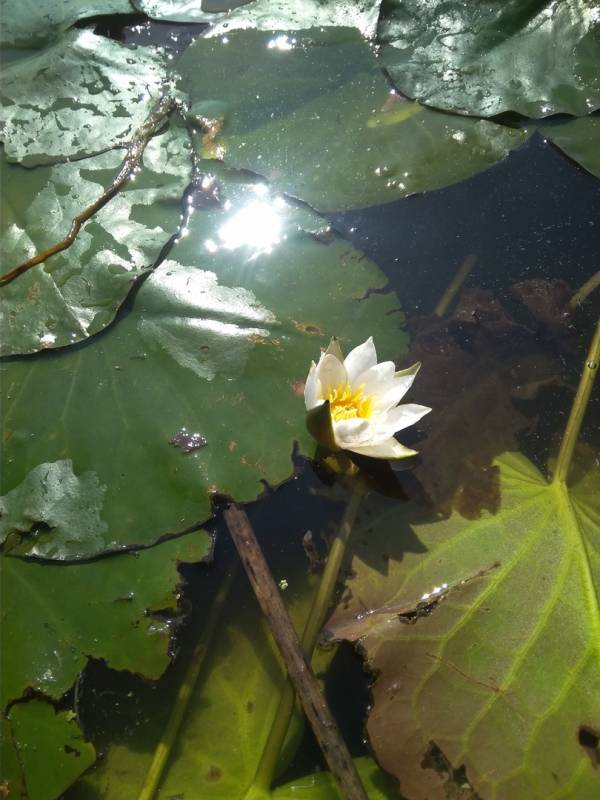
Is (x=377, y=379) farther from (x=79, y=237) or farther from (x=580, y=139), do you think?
(x=580, y=139)

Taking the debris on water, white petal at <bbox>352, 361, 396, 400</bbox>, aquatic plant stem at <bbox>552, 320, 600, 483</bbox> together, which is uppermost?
white petal at <bbox>352, 361, 396, 400</bbox>

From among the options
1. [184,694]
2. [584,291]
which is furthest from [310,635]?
[584,291]

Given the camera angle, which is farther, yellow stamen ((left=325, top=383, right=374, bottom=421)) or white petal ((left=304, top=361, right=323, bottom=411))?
yellow stamen ((left=325, top=383, right=374, bottom=421))

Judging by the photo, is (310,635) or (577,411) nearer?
(310,635)

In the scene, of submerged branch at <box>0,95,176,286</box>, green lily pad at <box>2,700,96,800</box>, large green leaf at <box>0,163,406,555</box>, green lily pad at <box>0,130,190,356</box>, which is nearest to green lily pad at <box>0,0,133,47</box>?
submerged branch at <box>0,95,176,286</box>

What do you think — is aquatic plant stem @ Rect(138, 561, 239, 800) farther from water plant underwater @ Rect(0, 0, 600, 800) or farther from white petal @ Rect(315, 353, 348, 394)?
white petal @ Rect(315, 353, 348, 394)

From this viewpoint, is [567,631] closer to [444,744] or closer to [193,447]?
[444,744]

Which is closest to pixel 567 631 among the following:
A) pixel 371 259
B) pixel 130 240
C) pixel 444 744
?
pixel 444 744

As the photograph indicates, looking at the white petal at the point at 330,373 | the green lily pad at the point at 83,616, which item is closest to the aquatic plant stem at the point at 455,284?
the white petal at the point at 330,373
